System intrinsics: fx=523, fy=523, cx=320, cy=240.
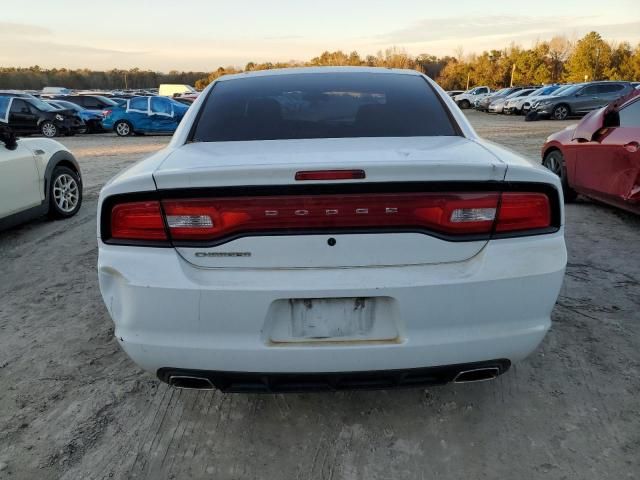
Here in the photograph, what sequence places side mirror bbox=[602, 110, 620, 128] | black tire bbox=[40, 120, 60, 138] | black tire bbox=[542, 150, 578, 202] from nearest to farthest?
side mirror bbox=[602, 110, 620, 128], black tire bbox=[542, 150, 578, 202], black tire bbox=[40, 120, 60, 138]

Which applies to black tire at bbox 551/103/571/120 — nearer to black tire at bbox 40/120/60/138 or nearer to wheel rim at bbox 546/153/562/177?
wheel rim at bbox 546/153/562/177

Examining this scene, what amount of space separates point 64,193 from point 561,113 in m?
23.5

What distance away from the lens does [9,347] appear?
317 cm

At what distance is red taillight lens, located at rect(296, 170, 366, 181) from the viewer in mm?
1875

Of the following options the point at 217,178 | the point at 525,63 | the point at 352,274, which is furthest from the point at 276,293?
the point at 525,63

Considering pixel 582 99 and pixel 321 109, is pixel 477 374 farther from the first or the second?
pixel 582 99

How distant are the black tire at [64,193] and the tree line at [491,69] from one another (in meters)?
21.0

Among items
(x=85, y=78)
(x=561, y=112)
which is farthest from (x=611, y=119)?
(x=85, y=78)

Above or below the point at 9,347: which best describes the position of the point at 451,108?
above

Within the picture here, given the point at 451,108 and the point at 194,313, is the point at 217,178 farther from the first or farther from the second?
the point at 451,108

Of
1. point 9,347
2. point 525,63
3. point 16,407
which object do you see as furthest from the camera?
point 525,63

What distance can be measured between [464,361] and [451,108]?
1.52m

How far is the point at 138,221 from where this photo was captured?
198 cm

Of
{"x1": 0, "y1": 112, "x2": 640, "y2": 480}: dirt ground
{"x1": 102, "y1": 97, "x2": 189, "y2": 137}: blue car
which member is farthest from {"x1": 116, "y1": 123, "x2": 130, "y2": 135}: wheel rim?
{"x1": 0, "y1": 112, "x2": 640, "y2": 480}: dirt ground
